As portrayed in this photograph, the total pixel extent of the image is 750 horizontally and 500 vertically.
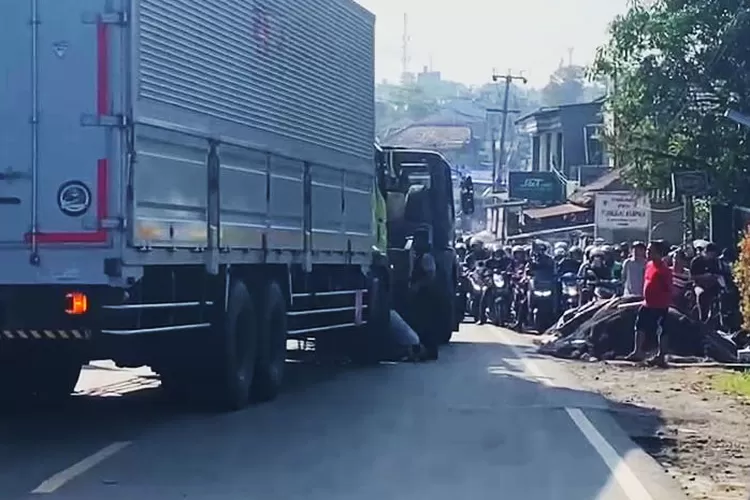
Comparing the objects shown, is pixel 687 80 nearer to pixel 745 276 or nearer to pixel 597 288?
pixel 597 288

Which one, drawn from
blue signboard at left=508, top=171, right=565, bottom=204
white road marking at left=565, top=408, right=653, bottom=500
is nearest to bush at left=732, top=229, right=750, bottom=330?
white road marking at left=565, top=408, right=653, bottom=500

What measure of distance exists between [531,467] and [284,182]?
18.2 feet

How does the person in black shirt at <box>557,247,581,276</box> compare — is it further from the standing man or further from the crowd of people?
the standing man

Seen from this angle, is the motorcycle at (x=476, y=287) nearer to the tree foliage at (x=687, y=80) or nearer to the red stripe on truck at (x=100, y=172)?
the tree foliage at (x=687, y=80)

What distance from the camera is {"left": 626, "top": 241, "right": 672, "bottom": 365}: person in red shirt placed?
2339 centimetres

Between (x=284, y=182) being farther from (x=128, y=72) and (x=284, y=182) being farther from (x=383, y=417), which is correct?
(x=128, y=72)

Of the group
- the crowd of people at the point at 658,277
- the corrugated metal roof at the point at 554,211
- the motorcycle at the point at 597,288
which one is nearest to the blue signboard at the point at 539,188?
the corrugated metal roof at the point at 554,211

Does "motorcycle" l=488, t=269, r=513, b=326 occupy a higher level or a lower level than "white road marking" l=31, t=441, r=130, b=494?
higher

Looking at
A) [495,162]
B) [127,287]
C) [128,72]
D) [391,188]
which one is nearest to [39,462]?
[127,287]

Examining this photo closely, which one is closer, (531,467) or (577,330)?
(531,467)

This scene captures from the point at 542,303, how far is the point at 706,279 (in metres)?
7.13

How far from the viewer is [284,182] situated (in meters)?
17.2

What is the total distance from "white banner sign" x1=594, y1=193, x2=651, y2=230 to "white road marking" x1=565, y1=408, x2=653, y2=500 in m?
20.6

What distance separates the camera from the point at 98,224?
12.4 metres
